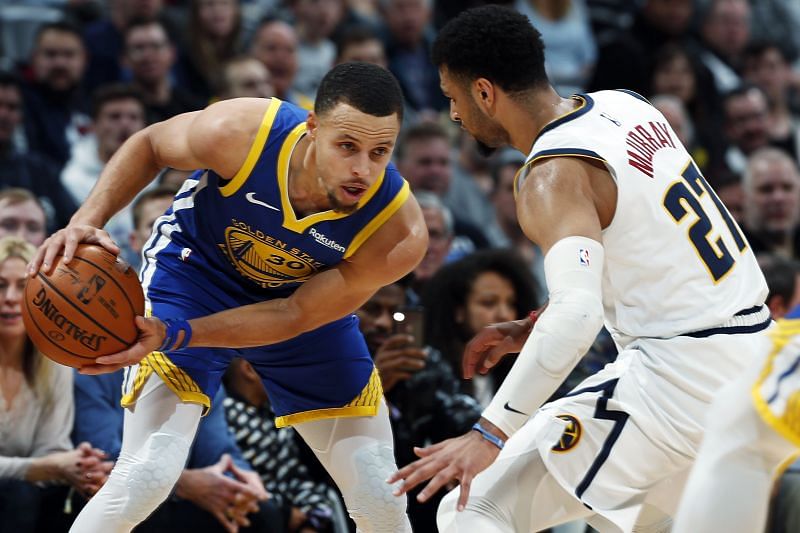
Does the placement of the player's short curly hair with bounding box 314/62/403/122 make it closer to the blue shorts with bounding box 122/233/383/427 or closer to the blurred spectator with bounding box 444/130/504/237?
the blue shorts with bounding box 122/233/383/427

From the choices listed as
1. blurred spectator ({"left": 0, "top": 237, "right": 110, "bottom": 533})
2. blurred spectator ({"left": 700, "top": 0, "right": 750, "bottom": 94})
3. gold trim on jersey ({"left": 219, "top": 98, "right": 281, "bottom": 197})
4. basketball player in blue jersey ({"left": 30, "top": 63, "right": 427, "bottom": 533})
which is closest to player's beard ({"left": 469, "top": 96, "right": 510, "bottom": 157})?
basketball player in blue jersey ({"left": 30, "top": 63, "right": 427, "bottom": 533})

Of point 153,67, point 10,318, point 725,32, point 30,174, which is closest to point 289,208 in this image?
point 10,318

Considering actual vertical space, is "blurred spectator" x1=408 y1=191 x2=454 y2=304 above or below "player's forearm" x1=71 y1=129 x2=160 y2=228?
below

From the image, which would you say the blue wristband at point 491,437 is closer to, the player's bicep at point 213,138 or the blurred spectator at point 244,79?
the player's bicep at point 213,138

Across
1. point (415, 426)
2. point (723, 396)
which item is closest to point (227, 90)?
point (415, 426)

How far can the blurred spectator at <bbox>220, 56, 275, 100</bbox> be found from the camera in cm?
836

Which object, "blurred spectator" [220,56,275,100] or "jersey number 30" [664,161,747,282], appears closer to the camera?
"jersey number 30" [664,161,747,282]

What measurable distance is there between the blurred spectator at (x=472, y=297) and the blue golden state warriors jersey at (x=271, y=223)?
211 centimetres

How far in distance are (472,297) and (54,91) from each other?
3.73m

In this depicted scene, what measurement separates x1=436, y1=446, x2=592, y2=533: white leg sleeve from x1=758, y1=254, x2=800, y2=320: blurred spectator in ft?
10.7

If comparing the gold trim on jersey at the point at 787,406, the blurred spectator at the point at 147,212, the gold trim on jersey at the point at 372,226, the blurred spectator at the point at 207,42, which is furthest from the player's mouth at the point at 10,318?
the blurred spectator at the point at 207,42

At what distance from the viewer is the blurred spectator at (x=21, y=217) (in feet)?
20.7

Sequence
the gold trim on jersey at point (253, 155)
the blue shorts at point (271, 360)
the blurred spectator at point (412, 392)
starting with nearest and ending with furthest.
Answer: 1. the gold trim on jersey at point (253, 155)
2. the blue shorts at point (271, 360)
3. the blurred spectator at point (412, 392)

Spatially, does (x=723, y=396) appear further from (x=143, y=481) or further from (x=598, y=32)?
(x=598, y=32)
